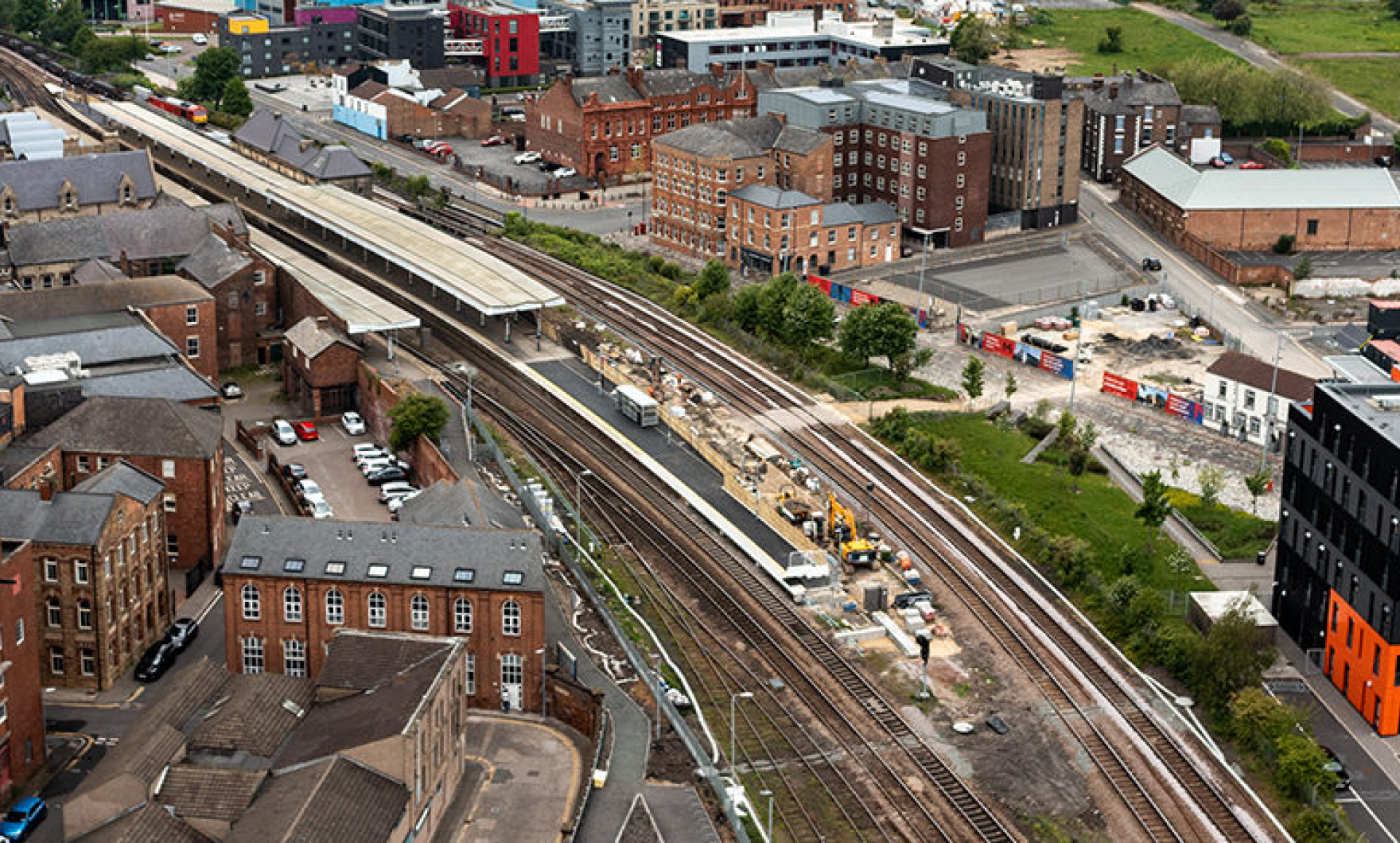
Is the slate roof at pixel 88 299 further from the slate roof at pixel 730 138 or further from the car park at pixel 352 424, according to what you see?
the slate roof at pixel 730 138

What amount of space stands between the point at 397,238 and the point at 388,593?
215 feet

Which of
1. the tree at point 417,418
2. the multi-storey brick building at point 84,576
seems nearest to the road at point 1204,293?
the tree at point 417,418

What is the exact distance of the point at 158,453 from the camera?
88812 millimetres

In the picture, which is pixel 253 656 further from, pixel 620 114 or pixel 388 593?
pixel 620 114

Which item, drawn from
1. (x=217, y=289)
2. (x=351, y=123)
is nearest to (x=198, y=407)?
(x=217, y=289)

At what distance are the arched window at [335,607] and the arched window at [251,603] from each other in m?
2.84

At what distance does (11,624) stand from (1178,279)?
10197 cm

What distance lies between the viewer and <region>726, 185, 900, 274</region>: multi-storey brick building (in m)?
146

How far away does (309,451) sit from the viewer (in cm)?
10588

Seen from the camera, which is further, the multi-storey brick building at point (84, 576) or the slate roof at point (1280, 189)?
the slate roof at point (1280, 189)

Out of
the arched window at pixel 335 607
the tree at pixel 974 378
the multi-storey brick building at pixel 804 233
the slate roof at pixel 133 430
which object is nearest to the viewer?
the arched window at pixel 335 607

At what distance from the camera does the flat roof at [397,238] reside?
12556cm

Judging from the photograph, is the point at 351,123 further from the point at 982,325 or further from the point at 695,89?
the point at 982,325

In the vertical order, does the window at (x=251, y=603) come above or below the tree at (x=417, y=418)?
below
